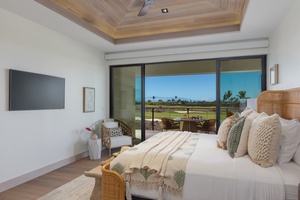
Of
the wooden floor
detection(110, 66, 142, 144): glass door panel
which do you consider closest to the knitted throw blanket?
the wooden floor

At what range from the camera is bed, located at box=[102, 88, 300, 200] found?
153 centimetres

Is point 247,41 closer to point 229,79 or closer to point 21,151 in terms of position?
point 229,79

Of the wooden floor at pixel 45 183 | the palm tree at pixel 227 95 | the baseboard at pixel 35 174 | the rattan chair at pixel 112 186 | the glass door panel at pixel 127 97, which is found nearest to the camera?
the rattan chair at pixel 112 186

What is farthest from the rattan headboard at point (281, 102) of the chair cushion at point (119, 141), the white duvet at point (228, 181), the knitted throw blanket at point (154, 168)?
the chair cushion at point (119, 141)

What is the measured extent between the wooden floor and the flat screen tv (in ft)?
3.92

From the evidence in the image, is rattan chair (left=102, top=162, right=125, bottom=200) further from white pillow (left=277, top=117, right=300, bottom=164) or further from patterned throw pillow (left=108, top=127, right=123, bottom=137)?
patterned throw pillow (left=108, top=127, right=123, bottom=137)

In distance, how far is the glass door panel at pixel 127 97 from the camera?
5.27 m

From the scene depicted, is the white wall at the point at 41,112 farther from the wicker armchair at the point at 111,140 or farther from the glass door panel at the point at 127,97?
the glass door panel at the point at 127,97

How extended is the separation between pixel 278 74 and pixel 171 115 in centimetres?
479

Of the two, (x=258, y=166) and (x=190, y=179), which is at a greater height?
(x=258, y=166)

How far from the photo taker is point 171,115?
776 cm

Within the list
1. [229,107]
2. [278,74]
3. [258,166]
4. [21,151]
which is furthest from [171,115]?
[258,166]

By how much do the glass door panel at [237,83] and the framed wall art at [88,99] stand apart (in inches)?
124

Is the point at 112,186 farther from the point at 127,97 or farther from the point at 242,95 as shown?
the point at 242,95
